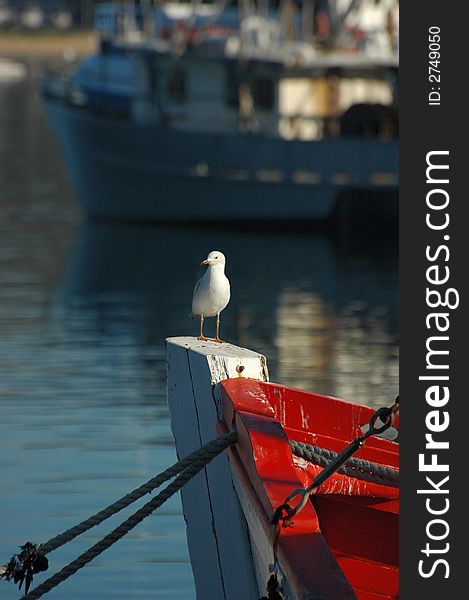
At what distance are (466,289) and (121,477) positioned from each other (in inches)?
296

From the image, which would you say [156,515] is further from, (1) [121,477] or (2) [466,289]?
(2) [466,289]

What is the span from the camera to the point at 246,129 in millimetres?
30797

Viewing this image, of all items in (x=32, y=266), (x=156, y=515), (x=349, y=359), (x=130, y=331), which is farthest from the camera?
(x=32, y=266)

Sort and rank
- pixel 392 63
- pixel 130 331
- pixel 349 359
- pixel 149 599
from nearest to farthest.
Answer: pixel 149 599 < pixel 349 359 < pixel 130 331 < pixel 392 63

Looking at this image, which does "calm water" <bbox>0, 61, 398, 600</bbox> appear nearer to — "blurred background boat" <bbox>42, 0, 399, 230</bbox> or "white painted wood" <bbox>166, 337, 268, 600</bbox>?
"blurred background boat" <bbox>42, 0, 399, 230</bbox>

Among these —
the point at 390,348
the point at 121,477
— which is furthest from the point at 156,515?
the point at 390,348

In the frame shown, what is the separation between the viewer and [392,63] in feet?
98.7

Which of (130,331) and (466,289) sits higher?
(466,289)

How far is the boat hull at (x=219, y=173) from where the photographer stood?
2977cm

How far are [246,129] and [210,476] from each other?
23.8 m

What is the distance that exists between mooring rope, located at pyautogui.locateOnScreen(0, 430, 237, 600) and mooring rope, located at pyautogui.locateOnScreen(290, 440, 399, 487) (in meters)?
0.29

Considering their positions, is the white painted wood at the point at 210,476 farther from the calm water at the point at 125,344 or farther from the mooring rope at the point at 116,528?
the calm water at the point at 125,344

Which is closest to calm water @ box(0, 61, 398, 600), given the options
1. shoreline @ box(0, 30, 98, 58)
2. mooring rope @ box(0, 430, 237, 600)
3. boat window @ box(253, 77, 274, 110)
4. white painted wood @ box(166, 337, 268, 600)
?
boat window @ box(253, 77, 274, 110)

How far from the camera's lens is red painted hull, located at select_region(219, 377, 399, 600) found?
640cm
